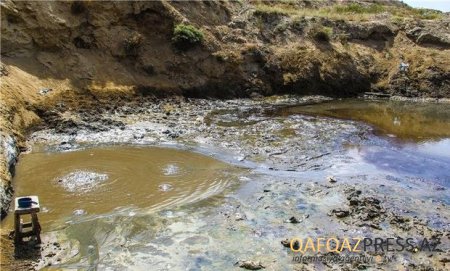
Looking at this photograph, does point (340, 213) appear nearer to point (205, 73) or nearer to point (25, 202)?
point (25, 202)

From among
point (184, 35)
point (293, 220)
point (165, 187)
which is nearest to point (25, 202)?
point (165, 187)

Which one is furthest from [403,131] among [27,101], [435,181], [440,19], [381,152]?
[440,19]

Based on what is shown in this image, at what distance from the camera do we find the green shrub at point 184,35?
21.1 metres

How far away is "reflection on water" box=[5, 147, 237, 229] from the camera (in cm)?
944

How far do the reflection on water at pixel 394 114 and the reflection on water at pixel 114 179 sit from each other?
8.07m

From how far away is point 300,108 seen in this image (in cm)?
2067

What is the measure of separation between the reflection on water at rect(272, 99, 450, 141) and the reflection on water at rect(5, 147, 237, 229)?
8072 mm

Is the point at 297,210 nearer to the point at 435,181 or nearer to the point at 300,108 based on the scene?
the point at 435,181

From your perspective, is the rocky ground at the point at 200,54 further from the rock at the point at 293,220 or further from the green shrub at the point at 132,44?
the rock at the point at 293,220

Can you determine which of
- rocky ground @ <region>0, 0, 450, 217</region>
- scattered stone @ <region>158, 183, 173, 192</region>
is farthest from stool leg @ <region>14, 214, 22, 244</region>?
scattered stone @ <region>158, 183, 173, 192</region>

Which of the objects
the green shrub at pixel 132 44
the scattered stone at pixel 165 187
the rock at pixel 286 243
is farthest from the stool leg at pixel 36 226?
the green shrub at pixel 132 44

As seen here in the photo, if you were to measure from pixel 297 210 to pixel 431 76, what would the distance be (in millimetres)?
20703

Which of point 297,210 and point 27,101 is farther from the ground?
point 27,101

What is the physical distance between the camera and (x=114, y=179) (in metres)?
10.7
